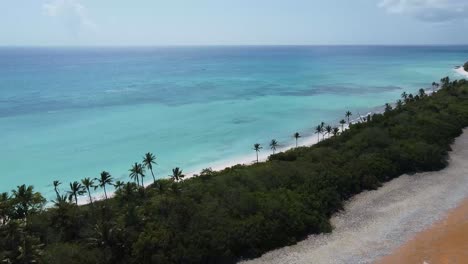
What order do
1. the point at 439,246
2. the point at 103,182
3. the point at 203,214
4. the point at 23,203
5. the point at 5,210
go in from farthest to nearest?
the point at 103,182 < the point at 23,203 < the point at 203,214 < the point at 5,210 < the point at 439,246

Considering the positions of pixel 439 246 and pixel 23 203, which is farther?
pixel 23 203

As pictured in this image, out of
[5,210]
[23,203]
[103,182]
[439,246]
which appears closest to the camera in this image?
[439,246]

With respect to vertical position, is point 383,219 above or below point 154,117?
below

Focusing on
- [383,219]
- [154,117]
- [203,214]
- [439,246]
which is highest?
[154,117]

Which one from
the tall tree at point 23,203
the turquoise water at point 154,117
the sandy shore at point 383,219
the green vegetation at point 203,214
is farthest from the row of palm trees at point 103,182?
the sandy shore at point 383,219

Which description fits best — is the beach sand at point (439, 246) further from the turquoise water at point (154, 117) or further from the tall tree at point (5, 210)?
the turquoise water at point (154, 117)

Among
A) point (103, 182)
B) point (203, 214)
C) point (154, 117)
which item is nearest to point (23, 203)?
point (103, 182)

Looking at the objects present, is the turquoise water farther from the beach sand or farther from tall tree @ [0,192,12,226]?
the beach sand

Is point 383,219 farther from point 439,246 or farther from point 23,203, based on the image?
point 23,203
